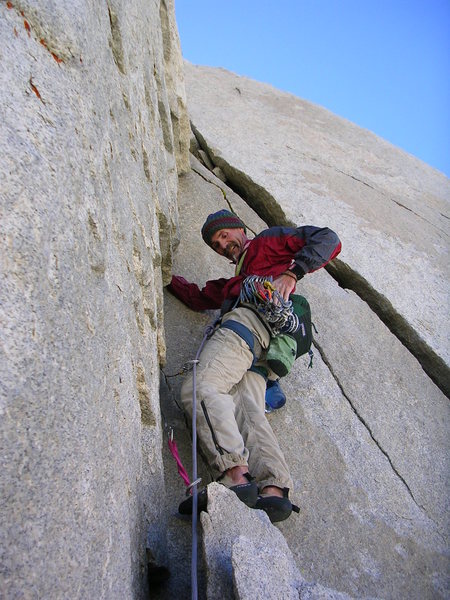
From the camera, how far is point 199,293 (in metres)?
4.57

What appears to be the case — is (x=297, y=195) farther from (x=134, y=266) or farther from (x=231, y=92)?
(x=134, y=266)

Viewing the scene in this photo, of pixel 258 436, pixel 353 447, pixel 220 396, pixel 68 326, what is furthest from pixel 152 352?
pixel 353 447

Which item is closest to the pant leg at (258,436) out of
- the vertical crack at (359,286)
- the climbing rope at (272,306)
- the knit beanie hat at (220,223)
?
the climbing rope at (272,306)

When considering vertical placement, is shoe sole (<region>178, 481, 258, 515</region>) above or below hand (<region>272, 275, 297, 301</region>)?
below

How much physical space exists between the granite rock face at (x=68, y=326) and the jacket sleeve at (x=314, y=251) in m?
1.74

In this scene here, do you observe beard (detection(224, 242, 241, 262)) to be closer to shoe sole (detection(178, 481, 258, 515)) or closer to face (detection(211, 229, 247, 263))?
face (detection(211, 229, 247, 263))

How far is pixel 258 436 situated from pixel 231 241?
1.80 metres

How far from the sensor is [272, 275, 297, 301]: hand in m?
3.80

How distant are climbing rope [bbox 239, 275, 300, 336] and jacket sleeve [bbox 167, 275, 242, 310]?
694mm

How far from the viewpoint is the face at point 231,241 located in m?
4.38

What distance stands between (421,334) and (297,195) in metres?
2.48

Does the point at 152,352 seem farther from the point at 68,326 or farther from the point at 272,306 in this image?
the point at 68,326

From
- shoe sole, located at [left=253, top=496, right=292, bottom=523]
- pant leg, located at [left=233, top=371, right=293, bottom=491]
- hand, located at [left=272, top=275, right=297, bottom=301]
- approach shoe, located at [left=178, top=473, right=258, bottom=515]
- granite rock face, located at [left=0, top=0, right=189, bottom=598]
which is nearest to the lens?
granite rock face, located at [left=0, top=0, right=189, bottom=598]

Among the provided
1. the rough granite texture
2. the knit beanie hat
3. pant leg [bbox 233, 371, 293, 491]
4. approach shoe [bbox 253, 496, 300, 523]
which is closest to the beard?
the knit beanie hat
